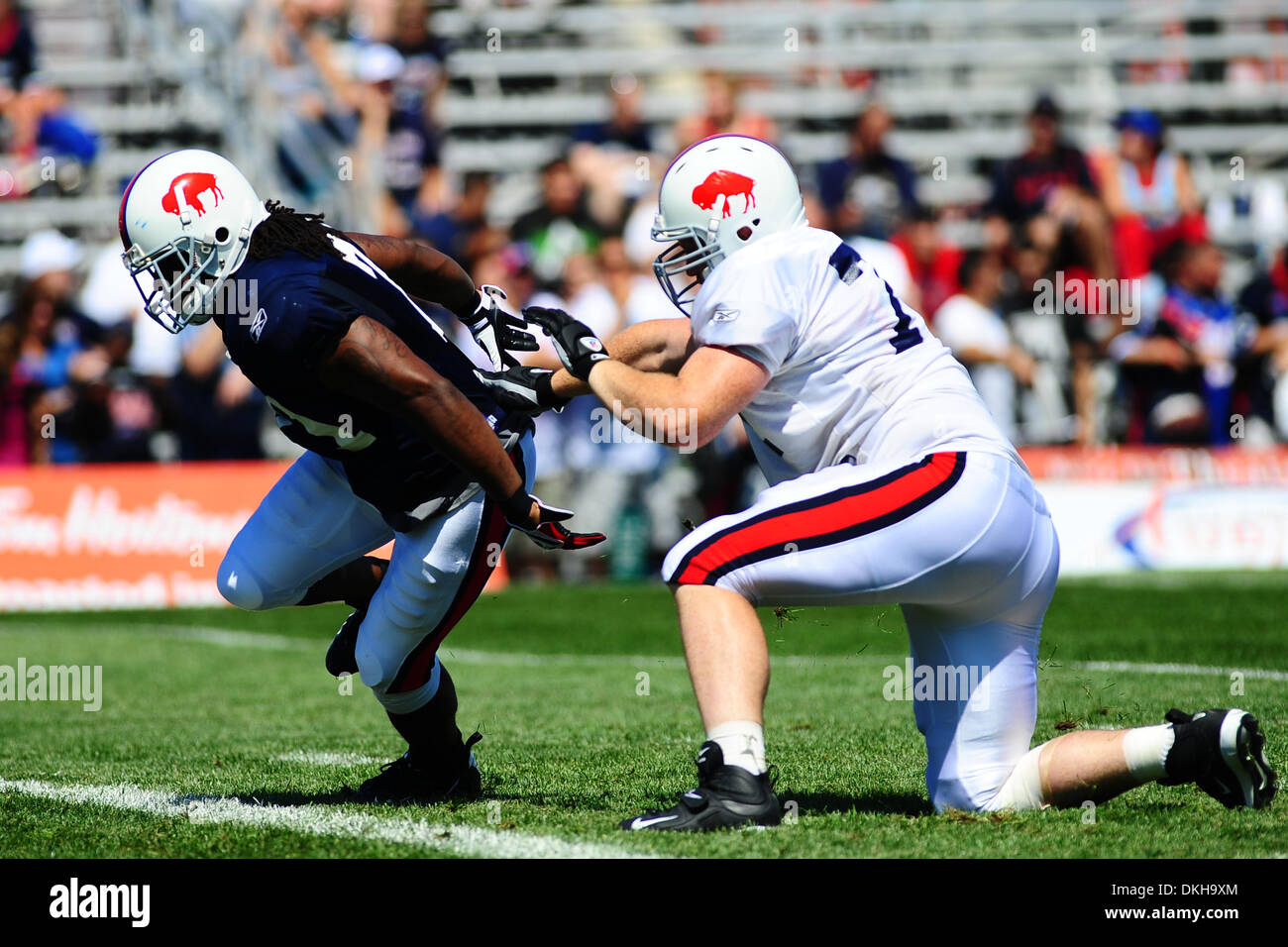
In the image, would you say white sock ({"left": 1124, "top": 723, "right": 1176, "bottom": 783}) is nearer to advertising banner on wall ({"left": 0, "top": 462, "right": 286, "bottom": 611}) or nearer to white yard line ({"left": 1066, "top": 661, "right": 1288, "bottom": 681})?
white yard line ({"left": 1066, "top": 661, "right": 1288, "bottom": 681})

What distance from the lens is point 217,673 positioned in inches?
311

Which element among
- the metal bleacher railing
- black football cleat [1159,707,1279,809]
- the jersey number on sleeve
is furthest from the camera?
the metal bleacher railing

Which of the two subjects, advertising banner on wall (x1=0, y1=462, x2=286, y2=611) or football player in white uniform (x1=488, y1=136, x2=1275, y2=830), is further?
advertising banner on wall (x1=0, y1=462, x2=286, y2=611)

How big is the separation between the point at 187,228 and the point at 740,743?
1999 mm

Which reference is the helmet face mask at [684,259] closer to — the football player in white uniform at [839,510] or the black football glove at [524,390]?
the football player in white uniform at [839,510]

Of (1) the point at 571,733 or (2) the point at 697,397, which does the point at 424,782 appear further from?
(2) the point at 697,397

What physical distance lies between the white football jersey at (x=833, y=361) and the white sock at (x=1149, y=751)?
74 centimetres

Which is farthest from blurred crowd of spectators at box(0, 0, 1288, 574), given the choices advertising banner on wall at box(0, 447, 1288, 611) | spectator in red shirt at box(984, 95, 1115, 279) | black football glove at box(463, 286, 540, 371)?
black football glove at box(463, 286, 540, 371)

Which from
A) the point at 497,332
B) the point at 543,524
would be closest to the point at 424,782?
the point at 543,524

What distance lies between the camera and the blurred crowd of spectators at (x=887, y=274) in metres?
11.8

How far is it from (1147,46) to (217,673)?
11958 mm

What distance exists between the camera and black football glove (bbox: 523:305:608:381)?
13.1 feet

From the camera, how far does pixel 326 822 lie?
13.4 ft

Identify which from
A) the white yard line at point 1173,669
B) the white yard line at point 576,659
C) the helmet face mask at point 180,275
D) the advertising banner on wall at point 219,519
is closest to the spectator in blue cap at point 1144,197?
the advertising banner on wall at point 219,519
